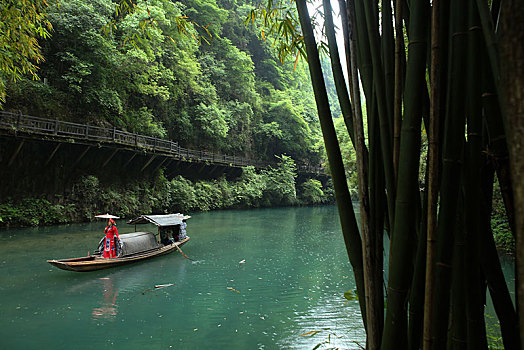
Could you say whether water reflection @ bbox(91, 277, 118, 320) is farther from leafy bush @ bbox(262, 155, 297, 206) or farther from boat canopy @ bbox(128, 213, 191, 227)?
leafy bush @ bbox(262, 155, 297, 206)

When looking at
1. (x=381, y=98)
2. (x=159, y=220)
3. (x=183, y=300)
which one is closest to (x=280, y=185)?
(x=159, y=220)

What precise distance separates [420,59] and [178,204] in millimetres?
15749

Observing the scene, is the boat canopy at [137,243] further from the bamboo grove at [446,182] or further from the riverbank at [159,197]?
the bamboo grove at [446,182]

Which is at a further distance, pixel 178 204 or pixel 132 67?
pixel 178 204

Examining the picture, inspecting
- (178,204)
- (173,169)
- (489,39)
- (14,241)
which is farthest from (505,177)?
(173,169)

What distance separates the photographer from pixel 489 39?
0.70 meters

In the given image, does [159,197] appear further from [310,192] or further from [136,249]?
[310,192]

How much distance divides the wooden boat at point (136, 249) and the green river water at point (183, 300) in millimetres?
165

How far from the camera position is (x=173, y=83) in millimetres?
17203

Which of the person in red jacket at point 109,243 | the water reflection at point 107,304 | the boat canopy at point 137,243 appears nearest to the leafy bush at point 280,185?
the boat canopy at point 137,243

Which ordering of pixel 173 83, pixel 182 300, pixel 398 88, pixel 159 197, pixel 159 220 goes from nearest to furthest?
pixel 398 88, pixel 182 300, pixel 159 220, pixel 159 197, pixel 173 83

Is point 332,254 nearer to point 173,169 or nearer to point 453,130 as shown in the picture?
point 453,130

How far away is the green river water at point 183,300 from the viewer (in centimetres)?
390

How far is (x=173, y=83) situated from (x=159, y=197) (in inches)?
239
